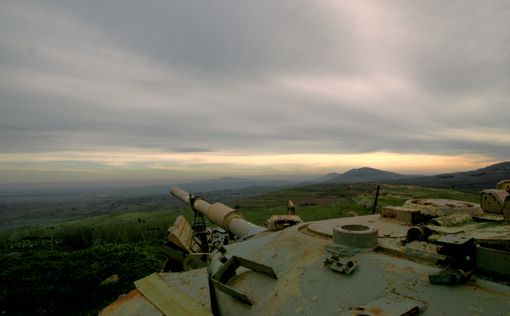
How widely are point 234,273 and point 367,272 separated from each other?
5.96 feet

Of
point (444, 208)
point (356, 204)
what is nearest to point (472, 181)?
point (356, 204)

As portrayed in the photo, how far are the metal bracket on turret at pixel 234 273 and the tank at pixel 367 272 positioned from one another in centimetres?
1

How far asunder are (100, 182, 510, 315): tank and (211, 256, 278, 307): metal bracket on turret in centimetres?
1

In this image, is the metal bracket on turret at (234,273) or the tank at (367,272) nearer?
the tank at (367,272)

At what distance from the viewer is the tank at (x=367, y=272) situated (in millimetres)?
3146

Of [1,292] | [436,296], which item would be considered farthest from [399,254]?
[1,292]

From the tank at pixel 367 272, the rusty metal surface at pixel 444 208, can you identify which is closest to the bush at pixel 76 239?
the tank at pixel 367 272

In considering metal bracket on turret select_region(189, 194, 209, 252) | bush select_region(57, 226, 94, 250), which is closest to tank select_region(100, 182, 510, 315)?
metal bracket on turret select_region(189, 194, 209, 252)

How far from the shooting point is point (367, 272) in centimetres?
368

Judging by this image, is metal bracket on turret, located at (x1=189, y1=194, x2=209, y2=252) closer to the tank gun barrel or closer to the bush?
the tank gun barrel

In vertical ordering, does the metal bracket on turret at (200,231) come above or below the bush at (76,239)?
above

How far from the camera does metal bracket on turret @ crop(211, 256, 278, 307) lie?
13.1 feet

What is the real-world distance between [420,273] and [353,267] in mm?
667

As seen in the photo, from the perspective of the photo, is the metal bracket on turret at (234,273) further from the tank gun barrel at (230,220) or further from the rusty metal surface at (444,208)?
the tank gun barrel at (230,220)
